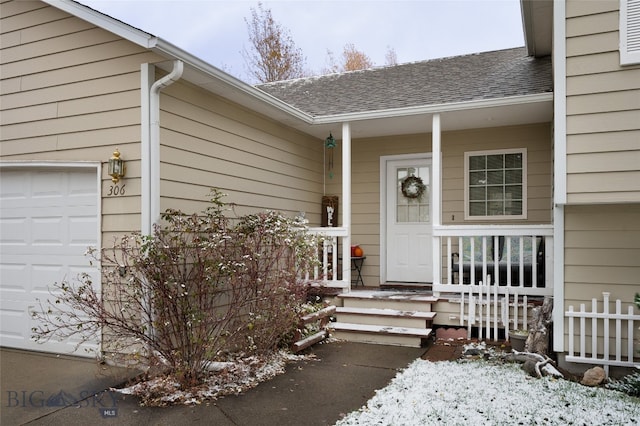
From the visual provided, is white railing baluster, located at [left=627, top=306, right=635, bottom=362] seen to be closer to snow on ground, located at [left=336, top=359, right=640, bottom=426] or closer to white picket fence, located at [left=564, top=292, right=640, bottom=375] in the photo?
white picket fence, located at [left=564, top=292, right=640, bottom=375]

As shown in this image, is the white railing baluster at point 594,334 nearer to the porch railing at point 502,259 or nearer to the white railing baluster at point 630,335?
the white railing baluster at point 630,335

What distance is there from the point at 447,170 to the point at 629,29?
Result: 11.6 ft

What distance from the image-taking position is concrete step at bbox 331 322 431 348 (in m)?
5.20

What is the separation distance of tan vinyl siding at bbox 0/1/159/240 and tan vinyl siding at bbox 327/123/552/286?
3.99m

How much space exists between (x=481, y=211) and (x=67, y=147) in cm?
540

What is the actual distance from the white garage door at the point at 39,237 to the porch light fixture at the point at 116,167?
40 cm

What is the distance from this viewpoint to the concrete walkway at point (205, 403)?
3262mm

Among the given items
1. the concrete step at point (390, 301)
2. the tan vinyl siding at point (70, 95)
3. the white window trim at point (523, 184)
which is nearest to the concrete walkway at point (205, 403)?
the concrete step at point (390, 301)

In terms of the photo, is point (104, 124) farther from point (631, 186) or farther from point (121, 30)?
point (631, 186)

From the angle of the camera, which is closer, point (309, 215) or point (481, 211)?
point (481, 211)

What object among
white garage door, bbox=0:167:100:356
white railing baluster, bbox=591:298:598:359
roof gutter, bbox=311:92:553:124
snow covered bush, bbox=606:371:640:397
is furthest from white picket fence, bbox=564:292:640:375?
white garage door, bbox=0:167:100:356

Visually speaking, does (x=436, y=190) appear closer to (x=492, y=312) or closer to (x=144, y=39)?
(x=492, y=312)

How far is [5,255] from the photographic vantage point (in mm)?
5289

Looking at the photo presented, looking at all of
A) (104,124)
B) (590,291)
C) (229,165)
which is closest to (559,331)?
(590,291)
